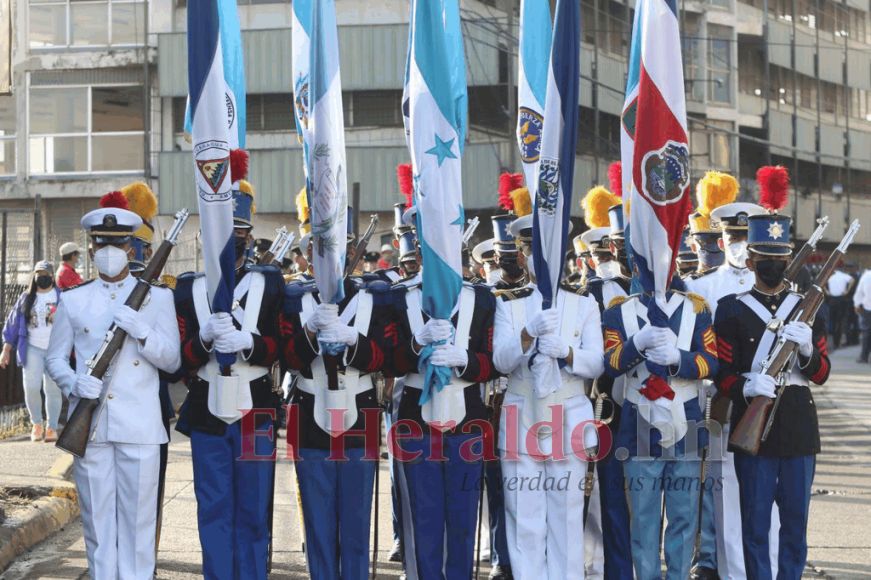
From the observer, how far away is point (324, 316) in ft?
20.6

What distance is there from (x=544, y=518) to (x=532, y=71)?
277 centimetres

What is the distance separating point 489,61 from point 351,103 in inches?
127

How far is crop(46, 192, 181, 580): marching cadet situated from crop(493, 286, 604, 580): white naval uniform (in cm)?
185

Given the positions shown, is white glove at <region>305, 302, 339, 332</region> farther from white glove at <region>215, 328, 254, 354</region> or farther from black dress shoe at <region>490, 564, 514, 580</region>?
black dress shoe at <region>490, 564, 514, 580</region>

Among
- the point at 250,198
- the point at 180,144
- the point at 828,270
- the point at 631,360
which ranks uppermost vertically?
the point at 180,144

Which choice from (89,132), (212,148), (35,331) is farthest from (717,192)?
(89,132)

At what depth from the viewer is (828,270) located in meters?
6.59

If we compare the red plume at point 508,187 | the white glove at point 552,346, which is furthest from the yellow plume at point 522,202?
the white glove at point 552,346

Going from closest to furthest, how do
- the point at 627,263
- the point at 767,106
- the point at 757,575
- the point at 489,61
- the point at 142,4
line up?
the point at 757,575 < the point at 627,263 < the point at 489,61 < the point at 142,4 < the point at 767,106

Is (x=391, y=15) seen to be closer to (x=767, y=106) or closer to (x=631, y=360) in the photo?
(x=767, y=106)

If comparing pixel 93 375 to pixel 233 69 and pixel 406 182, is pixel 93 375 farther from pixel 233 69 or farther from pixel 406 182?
pixel 406 182

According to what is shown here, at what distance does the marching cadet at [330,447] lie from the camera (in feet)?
21.3

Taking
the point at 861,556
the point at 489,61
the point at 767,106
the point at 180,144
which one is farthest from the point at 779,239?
the point at 767,106

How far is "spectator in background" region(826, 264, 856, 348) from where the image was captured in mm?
26188
